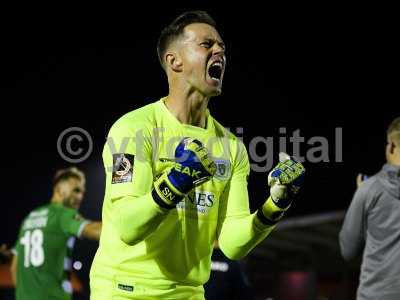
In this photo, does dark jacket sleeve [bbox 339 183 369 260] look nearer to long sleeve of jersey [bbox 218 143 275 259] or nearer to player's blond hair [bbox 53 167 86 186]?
long sleeve of jersey [bbox 218 143 275 259]

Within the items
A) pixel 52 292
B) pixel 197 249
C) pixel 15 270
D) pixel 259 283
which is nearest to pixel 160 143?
pixel 197 249

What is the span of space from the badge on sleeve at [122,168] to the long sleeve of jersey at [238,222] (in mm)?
725

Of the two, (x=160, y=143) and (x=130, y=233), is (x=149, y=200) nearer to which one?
(x=130, y=233)

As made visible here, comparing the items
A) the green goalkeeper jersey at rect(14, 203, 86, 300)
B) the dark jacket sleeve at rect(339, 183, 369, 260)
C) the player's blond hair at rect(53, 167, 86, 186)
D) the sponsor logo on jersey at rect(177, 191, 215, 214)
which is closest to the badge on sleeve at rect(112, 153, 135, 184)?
the sponsor logo on jersey at rect(177, 191, 215, 214)

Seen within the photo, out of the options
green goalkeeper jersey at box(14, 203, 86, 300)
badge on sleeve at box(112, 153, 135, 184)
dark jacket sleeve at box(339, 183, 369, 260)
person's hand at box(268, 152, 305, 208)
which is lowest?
green goalkeeper jersey at box(14, 203, 86, 300)

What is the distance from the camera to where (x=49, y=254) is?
7223mm

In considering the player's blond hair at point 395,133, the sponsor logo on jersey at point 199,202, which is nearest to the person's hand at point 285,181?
the sponsor logo on jersey at point 199,202

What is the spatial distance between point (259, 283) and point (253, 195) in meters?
2.84

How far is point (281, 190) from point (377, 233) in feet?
6.48

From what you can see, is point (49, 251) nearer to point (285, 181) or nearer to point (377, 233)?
point (377, 233)

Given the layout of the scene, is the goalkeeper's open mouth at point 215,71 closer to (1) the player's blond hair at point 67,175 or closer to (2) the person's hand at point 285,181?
(2) the person's hand at point 285,181

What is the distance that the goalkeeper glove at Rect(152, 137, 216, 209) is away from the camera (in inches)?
120

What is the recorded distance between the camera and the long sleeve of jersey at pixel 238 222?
11.8 ft

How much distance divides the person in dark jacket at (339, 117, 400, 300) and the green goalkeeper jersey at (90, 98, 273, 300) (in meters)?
1.73
